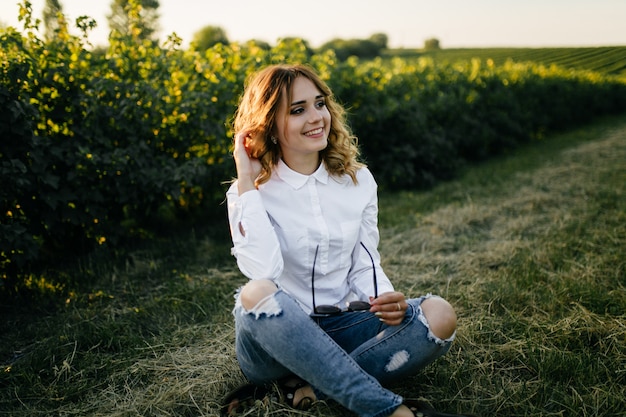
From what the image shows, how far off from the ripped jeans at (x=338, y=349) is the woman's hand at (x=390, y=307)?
0.19ft

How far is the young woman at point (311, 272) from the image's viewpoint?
197 cm

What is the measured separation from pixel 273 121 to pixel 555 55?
7704 mm

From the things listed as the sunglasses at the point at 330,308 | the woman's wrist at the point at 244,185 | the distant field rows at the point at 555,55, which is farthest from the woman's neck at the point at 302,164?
the distant field rows at the point at 555,55

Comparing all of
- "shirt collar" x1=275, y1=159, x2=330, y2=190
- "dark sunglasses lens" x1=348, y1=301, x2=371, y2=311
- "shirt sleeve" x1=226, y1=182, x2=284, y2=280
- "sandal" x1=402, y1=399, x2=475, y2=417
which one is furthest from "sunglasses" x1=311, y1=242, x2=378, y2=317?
"sandal" x1=402, y1=399, x2=475, y2=417

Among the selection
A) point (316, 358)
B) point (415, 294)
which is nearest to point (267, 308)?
point (316, 358)

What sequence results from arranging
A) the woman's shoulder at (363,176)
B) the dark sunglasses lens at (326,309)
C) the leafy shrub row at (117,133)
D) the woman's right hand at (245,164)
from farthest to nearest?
the leafy shrub row at (117,133) < the woman's shoulder at (363,176) < the woman's right hand at (245,164) < the dark sunglasses lens at (326,309)

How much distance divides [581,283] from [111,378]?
3104 mm

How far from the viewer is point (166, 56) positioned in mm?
4738

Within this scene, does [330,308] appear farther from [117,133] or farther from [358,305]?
[117,133]

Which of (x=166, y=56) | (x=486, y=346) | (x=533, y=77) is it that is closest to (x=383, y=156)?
(x=166, y=56)

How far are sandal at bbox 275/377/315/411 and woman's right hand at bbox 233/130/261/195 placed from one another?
935 millimetres

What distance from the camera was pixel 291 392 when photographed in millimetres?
2346

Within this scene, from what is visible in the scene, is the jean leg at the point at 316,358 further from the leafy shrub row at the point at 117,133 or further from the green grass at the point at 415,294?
the leafy shrub row at the point at 117,133

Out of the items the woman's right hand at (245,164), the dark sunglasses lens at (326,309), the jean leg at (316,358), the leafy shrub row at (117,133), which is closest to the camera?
the jean leg at (316,358)
